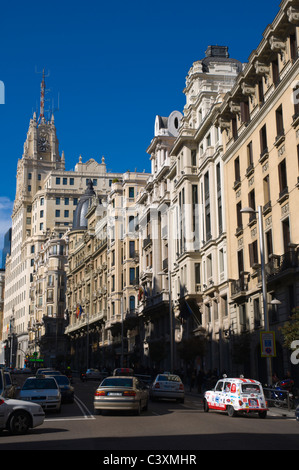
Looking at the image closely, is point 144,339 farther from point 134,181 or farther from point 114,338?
point 134,181

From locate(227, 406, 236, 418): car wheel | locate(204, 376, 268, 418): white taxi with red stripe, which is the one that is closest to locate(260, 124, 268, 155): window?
locate(204, 376, 268, 418): white taxi with red stripe

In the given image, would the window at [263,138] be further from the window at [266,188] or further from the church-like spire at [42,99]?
the church-like spire at [42,99]

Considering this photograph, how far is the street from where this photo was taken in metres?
12.6

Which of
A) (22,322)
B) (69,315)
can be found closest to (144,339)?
(69,315)

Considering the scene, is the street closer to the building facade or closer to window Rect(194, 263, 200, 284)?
the building facade

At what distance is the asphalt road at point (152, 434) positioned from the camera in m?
12.5

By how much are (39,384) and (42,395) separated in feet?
3.51

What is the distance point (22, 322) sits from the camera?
148m

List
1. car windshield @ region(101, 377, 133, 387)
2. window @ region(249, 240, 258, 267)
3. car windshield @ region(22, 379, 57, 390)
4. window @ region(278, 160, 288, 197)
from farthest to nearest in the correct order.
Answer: window @ region(249, 240, 258, 267)
window @ region(278, 160, 288, 197)
car windshield @ region(22, 379, 57, 390)
car windshield @ region(101, 377, 133, 387)

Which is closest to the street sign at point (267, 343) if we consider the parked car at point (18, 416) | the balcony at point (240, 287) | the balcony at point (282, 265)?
the balcony at point (282, 265)

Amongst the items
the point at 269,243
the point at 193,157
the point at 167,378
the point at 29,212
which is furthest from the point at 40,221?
the point at 167,378

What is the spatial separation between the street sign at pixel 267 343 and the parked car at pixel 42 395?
31.1 feet

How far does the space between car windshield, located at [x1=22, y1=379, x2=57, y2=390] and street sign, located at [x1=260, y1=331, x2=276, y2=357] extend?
945 cm
